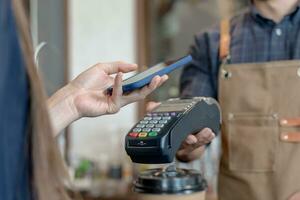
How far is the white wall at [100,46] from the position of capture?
2.18m

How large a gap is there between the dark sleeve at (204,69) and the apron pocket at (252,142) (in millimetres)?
92

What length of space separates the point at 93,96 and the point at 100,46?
4.10 feet

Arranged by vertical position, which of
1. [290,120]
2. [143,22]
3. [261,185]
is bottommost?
[261,185]

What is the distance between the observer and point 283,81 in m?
1.26

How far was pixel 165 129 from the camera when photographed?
2.65ft

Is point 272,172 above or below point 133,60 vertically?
below

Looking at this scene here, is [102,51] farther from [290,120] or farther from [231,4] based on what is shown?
[290,120]

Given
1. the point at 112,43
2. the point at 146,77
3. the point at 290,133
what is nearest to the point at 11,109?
the point at 146,77

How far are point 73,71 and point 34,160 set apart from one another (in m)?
1.68

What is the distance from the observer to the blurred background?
2.12m

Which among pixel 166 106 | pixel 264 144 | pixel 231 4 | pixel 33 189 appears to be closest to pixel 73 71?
pixel 231 4

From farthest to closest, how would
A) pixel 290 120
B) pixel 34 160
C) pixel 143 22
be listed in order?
pixel 143 22, pixel 290 120, pixel 34 160

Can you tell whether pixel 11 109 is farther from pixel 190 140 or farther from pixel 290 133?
pixel 290 133

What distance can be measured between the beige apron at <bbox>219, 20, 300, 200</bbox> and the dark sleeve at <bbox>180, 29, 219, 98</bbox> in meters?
0.02
